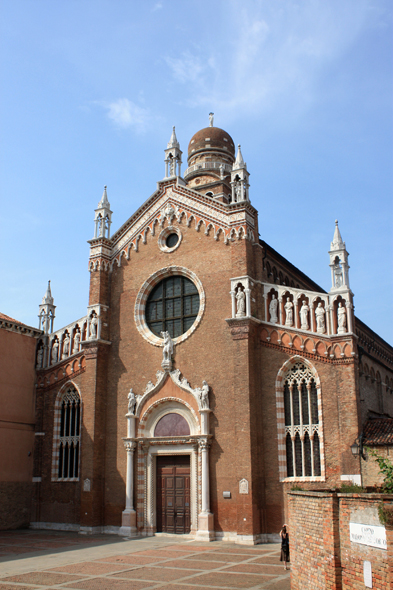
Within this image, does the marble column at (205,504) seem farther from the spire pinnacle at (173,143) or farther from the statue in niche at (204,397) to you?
the spire pinnacle at (173,143)

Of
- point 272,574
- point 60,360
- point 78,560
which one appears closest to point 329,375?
point 272,574

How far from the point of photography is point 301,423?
1962 centimetres

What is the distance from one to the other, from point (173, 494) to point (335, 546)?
12.9 m

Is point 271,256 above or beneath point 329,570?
above

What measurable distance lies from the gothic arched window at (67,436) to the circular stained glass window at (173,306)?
198 inches

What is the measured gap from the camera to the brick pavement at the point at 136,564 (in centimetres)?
1289

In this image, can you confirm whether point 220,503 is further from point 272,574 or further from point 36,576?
point 36,576

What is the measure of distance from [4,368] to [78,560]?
35.7 feet

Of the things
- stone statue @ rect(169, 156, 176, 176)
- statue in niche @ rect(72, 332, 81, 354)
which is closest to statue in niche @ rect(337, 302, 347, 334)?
stone statue @ rect(169, 156, 176, 176)

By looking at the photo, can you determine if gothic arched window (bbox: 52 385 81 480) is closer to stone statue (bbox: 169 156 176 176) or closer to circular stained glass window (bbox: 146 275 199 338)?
circular stained glass window (bbox: 146 275 199 338)

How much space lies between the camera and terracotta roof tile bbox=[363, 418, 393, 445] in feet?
58.0

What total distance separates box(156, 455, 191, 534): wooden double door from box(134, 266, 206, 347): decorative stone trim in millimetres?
4625

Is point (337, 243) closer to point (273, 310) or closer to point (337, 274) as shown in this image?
point (337, 274)

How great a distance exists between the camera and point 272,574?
13781mm
